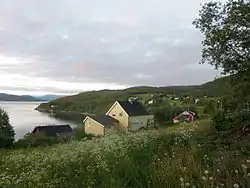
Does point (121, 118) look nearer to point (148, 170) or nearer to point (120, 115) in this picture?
point (120, 115)

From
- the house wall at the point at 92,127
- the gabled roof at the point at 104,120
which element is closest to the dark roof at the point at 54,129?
the house wall at the point at 92,127

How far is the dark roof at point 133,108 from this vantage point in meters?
67.6

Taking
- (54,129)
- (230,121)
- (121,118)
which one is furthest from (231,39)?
(121,118)

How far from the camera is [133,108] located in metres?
69.8

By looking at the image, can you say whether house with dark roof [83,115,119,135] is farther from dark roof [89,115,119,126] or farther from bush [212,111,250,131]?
bush [212,111,250,131]

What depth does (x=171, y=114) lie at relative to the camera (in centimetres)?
7700

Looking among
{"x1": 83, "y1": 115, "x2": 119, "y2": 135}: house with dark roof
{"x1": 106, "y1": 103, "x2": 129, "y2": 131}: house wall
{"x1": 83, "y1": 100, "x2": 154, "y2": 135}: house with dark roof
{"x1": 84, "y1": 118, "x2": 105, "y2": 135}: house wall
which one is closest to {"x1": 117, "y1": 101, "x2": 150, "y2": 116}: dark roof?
{"x1": 83, "y1": 100, "x2": 154, "y2": 135}: house with dark roof

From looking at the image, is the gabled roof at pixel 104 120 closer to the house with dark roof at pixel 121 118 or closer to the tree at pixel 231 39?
the house with dark roof at pixel 121 118

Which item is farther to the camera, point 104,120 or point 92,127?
point 104,120

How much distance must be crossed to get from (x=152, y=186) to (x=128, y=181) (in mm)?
405

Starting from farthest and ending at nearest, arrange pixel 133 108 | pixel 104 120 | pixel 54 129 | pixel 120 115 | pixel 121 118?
pixel 133 108
pixel 120 115
pixel 121 118
pixel 104 120
pixel 54 129

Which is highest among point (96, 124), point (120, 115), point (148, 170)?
point (148, 170)

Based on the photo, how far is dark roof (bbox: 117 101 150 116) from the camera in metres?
67.6

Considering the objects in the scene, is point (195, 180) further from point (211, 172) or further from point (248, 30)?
point (248, 30)
